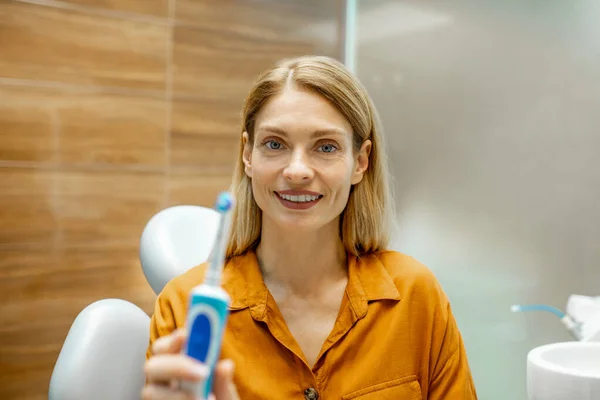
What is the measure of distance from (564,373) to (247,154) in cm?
74

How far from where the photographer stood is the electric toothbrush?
603mm

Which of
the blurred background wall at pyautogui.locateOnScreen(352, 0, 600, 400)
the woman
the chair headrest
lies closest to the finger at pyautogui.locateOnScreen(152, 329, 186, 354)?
the woman

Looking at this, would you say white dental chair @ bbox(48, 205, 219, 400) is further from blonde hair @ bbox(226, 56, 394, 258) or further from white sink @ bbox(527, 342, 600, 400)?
white sink @ bbox(527, 342, 600, 400)

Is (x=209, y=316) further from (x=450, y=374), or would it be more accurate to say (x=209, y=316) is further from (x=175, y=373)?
(x=450, y=374)

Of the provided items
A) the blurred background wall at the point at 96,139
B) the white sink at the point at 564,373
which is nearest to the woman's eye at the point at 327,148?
the white sink at the point at 564,373

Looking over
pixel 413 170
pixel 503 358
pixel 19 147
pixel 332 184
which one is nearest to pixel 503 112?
pixel 413 170

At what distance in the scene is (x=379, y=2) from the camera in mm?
3035

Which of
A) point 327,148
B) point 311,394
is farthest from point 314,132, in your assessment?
point 311,394

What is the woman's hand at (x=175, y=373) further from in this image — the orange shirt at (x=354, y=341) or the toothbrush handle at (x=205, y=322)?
the orange shirt at (x=354, y=341)

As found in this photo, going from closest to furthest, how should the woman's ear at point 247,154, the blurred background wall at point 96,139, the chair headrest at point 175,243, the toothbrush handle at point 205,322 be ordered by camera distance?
the toothbrush handle at point 205,322, the woman's ear at point 247,154, the chair headrest at point 175,243, the blurred background wall at point 96,139

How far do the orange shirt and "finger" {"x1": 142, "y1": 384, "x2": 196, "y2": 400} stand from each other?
0.58 metres

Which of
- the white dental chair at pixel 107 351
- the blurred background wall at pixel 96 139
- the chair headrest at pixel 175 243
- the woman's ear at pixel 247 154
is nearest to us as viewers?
the white dental chair at pixel 107 351

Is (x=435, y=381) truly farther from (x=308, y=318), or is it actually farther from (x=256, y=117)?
(x=256, y=117)

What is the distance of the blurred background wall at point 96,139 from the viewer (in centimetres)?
260
